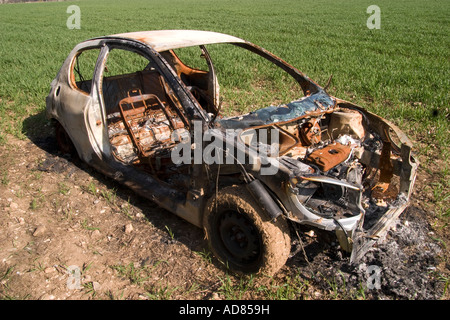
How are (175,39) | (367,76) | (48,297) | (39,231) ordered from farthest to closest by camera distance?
(367,76) < (175,39) < (39,231) < (48,297)

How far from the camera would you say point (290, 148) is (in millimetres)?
2988

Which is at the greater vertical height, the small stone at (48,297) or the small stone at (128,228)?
the small stone at (128,228)

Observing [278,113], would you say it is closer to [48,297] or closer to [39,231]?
[48,297]

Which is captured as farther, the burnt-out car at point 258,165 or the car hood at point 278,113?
the car hood at point 278,113

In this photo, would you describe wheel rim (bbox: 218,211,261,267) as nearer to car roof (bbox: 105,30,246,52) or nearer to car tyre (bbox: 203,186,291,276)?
car tyre (bbox: 203,186,291,276)

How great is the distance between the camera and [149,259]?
10.3 feet

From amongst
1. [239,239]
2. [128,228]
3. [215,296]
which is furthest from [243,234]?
[128,228]

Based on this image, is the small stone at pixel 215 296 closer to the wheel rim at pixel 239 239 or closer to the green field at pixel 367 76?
the wheel rim at pixel 239 239

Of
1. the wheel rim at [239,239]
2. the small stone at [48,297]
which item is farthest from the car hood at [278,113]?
the small stone at [48,297]

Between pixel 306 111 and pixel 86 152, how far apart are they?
249cm

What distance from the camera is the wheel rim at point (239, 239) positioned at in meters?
2.70

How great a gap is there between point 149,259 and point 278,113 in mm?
1699

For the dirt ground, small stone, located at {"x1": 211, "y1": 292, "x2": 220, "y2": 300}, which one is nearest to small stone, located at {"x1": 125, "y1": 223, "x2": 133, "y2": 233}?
the dirt ground

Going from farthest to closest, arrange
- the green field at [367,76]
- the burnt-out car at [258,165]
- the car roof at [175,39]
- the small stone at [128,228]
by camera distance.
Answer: the green field at [367,76] → the small stone at [128,228] → the car roof at [175,39] → the burnt-out car at [258,165]
